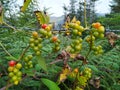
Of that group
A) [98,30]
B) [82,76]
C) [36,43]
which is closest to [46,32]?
[36,43]

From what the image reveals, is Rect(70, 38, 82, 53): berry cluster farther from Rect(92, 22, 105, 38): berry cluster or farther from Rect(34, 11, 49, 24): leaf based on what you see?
Rect(34, 11, 49, 24): leaf

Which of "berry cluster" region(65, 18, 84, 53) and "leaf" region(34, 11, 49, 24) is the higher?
"leaf" region(34, 11, 49, 24)

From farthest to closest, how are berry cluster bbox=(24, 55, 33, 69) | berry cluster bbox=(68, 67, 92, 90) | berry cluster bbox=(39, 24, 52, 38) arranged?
1. berry cluster bbox=(68, 67, 92, 90)
2. berry cluster bbox=(24, 55, 33, 69)
3. berry cluster bbox=(39, 24, 52, 38)

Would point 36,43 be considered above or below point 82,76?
above

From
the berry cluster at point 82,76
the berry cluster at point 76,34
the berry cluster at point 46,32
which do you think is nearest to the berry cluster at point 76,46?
the berry cluster at point 76,34

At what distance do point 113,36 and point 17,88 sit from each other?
0.69 metres

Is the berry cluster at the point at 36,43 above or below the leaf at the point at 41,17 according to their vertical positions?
below

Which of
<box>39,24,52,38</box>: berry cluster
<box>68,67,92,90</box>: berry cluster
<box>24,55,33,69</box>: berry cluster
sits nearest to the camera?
<box>39,24,52,38</box>: berry cluster

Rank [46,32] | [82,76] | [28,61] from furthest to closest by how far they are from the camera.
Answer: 1. [82,76]
2. [28,61]
3. [46,32]

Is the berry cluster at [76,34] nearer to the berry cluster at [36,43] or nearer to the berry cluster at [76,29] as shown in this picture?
the berry cluster at [76,29]

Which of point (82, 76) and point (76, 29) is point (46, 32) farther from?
point (82, 76)

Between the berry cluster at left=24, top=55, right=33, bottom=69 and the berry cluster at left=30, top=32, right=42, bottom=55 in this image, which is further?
the berry cluster at left=24, top=55, right=33, bottom=69

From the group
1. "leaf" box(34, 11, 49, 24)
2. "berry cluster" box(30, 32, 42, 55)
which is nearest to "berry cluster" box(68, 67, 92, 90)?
"leaf" box(34, 11, 49, 24)

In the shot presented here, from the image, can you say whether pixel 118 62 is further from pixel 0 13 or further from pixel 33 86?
pixel 0 13
